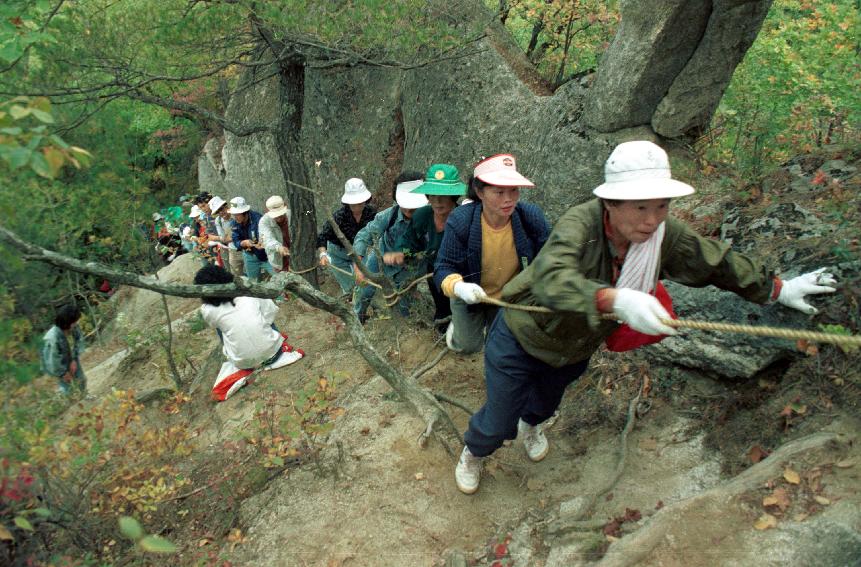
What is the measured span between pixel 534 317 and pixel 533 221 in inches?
45.8

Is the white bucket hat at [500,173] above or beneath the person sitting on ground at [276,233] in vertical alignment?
above

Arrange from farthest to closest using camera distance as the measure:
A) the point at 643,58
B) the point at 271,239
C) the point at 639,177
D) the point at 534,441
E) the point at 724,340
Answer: the point at 271,239, the point at 643,58, the point at 534,441, the point at 724,340, the point at 639,177

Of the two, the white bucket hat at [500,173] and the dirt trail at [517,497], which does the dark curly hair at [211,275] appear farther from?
the white bucket hat at [500,173]

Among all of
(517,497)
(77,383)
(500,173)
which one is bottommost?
(77,383)

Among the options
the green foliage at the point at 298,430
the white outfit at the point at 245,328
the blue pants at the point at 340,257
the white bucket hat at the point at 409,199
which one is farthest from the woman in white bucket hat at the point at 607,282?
the blue pants at the point at 340,257

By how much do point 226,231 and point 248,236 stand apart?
1.22 meters

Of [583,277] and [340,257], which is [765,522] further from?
[340,257]

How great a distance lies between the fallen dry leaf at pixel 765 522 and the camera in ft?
8.70

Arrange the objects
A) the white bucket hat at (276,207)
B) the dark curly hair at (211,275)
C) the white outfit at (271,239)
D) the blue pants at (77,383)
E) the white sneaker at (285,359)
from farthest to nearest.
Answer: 1. the white bucket hat at (276,207)
2. the white outfit at (271,239)
3. the blue pants at (77,383)
4. the white sneaker at (285,359)
5. the dark curly hair at (211,275)

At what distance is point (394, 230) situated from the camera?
5508 mm

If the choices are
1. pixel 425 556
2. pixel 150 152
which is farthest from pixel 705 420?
pixel 150 152

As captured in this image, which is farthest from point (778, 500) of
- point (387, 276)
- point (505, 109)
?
point (505, 109)

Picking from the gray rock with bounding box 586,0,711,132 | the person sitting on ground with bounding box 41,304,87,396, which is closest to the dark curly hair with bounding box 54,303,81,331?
the person sitting on ground with bounding box 41,304,87,396

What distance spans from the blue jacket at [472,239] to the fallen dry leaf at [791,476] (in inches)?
75.0
